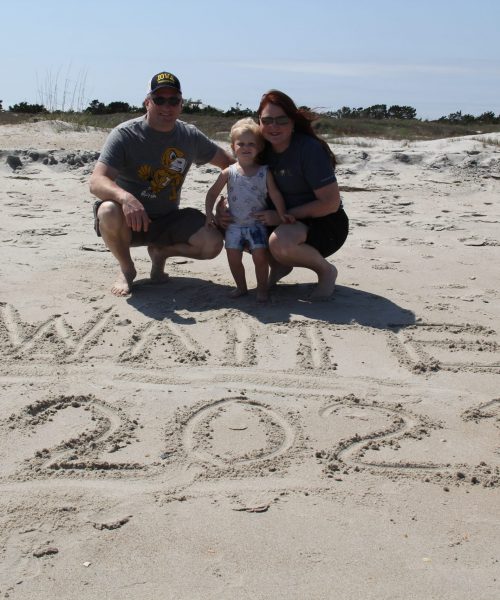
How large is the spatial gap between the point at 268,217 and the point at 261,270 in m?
0.33

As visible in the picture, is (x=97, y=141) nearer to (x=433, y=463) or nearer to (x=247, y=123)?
(x=247, y=123)

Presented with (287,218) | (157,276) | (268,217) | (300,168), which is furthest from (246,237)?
(157,276)

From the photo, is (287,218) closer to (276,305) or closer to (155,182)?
(276,305)

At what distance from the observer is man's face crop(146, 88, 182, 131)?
16.8ft

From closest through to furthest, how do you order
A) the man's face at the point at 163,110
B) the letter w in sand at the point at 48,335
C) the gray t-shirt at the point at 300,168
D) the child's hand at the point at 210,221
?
the letter w in sand at the point at 48,335, the gray t-shirt at the point at 300,168, the man's face at the point at 163,110, the child's hand at the point at 210,221

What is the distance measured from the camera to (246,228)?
5.20 metres

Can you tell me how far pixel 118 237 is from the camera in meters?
5.37

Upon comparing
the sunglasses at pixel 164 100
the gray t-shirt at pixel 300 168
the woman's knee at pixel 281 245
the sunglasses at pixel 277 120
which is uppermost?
the sunglasses at pixel 164 100

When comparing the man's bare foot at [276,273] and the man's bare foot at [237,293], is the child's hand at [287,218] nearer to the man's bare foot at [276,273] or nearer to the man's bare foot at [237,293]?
the man's bare foot at [276,273]

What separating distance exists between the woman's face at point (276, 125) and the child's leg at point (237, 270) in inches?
27.9

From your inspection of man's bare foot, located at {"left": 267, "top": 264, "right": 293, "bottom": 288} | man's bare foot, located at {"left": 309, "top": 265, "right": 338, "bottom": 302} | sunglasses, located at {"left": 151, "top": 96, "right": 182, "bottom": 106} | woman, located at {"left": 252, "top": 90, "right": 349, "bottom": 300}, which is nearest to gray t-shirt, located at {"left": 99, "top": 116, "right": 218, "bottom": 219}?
sunglasses, located at {"left": 151, "top": 96, "right": 182, "bottom": 106}

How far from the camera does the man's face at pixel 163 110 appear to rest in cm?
512

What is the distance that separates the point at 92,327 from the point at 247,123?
1547mm

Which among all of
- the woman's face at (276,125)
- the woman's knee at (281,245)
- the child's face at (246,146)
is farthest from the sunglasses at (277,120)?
the woman's knee at (281,245)
